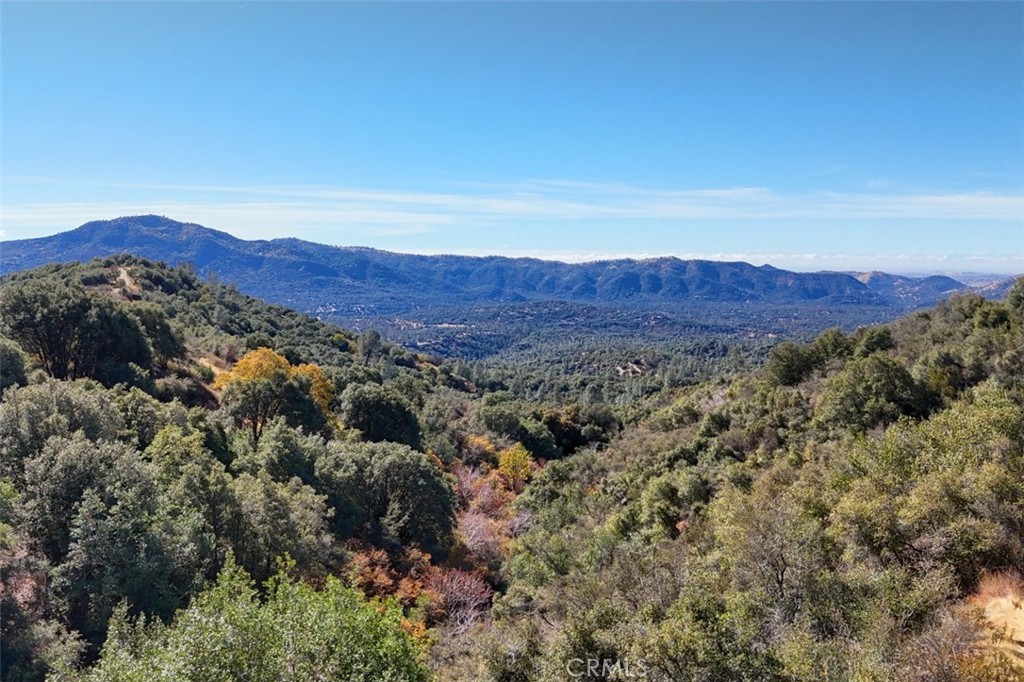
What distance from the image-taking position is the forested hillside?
10875 mm

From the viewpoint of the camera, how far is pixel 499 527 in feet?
126

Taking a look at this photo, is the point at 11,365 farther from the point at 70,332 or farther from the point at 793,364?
the point at 793,364

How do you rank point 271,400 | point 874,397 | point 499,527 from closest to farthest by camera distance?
→ point 874,397, point 271,400, point 499,527

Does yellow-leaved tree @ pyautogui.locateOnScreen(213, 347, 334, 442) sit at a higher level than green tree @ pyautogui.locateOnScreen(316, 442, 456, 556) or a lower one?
higher

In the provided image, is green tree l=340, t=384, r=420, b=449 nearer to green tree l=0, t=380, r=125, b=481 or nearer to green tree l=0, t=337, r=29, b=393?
green tree l=0, t=337, r=29, b=393

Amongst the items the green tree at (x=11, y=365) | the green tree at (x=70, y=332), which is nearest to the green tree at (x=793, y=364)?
the green tree at (x=70, y=332)

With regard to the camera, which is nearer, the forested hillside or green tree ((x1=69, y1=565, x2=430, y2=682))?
green tree ((x1=69, y1=565, x2=430, y2=682))

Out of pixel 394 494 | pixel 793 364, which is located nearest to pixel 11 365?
pixel 394 494

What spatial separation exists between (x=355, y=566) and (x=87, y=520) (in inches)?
419

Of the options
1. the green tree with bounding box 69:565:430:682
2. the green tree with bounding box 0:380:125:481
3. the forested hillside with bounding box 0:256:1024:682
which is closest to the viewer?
the green tree with bounding box 69:565:430:682

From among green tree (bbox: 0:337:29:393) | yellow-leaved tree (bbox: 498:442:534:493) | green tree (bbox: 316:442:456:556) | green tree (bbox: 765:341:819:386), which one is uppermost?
green tree (bbox: 0:337:29:393)

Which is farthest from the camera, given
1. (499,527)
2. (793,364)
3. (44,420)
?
(793,364)

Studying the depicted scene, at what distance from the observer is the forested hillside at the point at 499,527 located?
1088 centimetres

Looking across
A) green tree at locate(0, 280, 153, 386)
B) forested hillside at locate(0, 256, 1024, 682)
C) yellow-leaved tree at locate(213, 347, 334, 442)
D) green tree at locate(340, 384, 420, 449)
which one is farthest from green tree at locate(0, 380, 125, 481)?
green tree at locate(340, 384, 420, 449)
